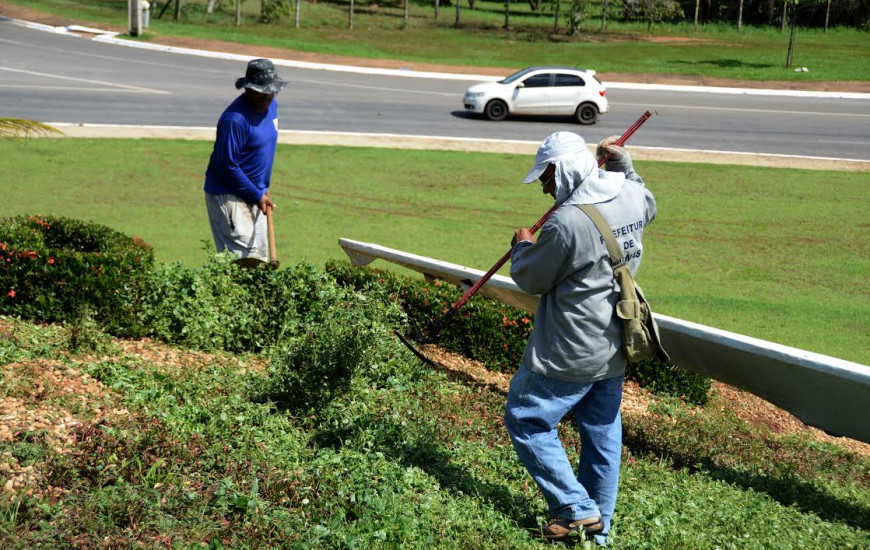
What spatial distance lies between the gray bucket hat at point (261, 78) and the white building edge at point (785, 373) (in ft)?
11.4

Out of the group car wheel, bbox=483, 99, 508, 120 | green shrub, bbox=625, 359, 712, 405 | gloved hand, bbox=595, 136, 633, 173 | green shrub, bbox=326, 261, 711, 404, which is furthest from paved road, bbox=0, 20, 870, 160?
gloved hand, bbox=595, 136, 633, 173

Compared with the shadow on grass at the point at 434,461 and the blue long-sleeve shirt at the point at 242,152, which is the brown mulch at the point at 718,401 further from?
the blue long-sleeve shirt at the point at 242,152

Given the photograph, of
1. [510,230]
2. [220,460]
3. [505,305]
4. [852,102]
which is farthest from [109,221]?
[852,102]

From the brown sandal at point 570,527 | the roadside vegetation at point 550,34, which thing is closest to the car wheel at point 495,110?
the roadside vegetation at point 550,34

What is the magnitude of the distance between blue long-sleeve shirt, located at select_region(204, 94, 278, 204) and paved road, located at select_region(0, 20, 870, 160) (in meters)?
Answer: 12.6

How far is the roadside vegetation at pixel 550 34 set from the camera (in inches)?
1414

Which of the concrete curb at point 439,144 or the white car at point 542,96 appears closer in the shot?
the concrete curb at point 439,144

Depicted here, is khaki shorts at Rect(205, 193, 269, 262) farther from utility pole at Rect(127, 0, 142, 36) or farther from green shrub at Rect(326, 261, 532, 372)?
utility pole at Rect(127, 0, 142, 36)

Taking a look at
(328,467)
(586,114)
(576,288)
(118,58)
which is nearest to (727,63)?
(586,114)

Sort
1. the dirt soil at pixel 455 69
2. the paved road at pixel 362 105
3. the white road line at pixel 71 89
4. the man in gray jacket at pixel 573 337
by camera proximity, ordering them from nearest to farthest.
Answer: the man in gray jacket at pixel 573 337 → the paved road at pixel 362 105 → the white road line at pixel 71 89 → the dirt soil at pixel 455 69

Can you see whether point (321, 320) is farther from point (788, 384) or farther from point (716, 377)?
point (788, 384)

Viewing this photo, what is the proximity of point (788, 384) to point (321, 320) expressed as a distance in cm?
331

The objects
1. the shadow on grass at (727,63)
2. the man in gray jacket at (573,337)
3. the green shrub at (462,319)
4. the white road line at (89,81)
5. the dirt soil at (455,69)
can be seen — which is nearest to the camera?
the man in gray jacket at (573,337)

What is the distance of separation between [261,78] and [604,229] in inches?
153
